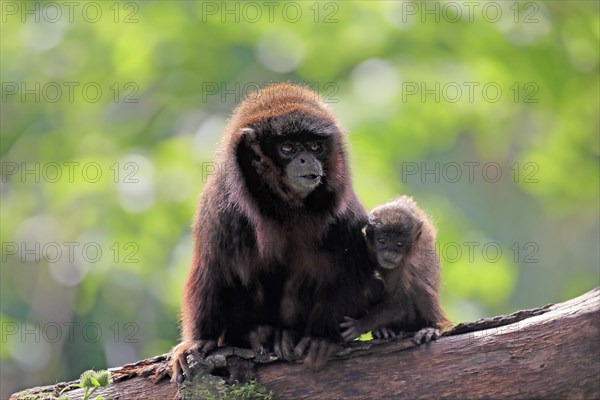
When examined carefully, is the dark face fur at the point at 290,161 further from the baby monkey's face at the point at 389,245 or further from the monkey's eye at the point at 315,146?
the baby monkey's face at the point at 389,245

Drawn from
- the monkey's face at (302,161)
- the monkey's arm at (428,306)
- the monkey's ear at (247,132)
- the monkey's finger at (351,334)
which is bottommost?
the monkey's finger at (351,334)

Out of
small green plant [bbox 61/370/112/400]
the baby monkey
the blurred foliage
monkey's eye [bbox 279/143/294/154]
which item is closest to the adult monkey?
monkey's eye [bbox 279/143/294/154]

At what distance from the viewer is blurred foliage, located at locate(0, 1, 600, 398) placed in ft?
27.3

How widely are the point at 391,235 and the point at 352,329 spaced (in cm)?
67

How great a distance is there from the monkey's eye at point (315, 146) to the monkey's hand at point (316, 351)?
1.10 metres

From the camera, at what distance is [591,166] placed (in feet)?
32.6

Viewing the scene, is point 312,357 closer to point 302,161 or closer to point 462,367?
point 462,367

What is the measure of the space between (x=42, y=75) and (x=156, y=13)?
1.57m

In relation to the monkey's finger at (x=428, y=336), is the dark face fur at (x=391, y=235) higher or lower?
A: higher

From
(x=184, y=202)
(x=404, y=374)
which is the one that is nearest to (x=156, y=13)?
(x=184, y=202)

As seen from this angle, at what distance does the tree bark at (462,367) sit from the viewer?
4250mm

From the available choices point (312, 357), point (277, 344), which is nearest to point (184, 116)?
point (277, 344)

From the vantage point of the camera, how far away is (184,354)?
4.89 m

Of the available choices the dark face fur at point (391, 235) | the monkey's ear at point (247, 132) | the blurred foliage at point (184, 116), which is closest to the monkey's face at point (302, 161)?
the monkey's ear at point (247, 132)
